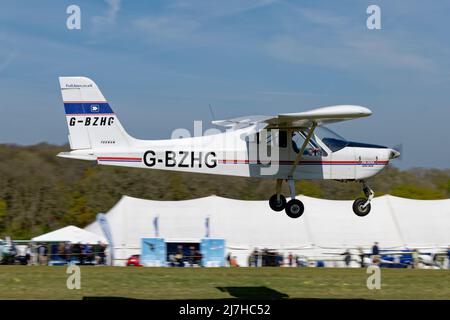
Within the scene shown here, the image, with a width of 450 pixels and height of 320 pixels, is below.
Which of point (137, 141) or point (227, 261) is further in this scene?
point (227, 261)

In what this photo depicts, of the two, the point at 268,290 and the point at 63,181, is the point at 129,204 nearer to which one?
the point at 268,290

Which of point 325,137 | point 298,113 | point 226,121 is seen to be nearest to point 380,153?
point 325,137

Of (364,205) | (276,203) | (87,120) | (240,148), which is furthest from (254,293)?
(87,120)

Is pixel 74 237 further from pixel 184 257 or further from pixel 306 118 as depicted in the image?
pixel 306 118

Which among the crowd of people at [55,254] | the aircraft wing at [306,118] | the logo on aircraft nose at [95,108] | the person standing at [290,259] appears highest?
the logo on aircraft nose at [95,108]

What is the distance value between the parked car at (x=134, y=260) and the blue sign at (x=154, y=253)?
0.68 ft

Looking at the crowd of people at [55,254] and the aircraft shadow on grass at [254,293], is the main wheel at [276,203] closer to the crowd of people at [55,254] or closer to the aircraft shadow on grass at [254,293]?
the aircraft shadow on grass at [254,293]

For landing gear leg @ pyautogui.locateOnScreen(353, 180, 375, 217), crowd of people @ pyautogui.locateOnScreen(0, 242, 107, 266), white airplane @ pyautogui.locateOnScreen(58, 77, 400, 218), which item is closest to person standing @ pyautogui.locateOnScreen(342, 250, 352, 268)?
crowd of people @ pyautogui.locateOnScreen(0, 242, 107, 266)

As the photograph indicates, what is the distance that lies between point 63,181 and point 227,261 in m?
25.9

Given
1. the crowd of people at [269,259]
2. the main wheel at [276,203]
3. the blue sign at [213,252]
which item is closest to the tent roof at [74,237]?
the blue sign at [213,252]

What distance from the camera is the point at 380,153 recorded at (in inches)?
641

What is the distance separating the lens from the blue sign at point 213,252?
81.0 ft
